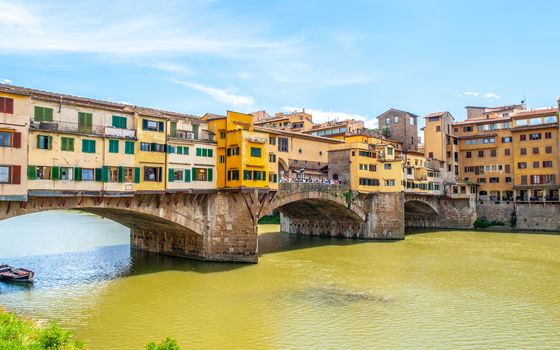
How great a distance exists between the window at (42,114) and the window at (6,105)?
1.80 metres

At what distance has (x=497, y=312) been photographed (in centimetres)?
2428

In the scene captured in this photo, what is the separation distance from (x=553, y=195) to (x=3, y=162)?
233 ft

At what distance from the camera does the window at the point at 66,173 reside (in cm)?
2841

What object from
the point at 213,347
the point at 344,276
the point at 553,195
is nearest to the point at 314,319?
the point at 213,347

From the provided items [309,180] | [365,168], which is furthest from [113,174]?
[365,168]

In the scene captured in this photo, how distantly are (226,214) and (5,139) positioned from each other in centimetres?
1760

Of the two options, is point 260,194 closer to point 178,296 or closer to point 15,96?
point 178,296

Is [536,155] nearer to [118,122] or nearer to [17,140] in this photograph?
[118,122]

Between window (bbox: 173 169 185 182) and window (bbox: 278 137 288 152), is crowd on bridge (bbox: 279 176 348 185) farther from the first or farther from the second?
window (bbox: 173 169 185 182)

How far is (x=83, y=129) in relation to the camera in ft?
97.1

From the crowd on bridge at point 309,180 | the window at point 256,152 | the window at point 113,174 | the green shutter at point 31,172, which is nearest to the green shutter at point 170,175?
the window at point 113,174

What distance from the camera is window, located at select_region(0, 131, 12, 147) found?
25812 mm

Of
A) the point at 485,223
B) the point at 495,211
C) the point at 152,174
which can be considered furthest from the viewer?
the point at 495,211

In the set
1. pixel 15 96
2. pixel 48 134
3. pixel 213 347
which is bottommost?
pixel 213 347
